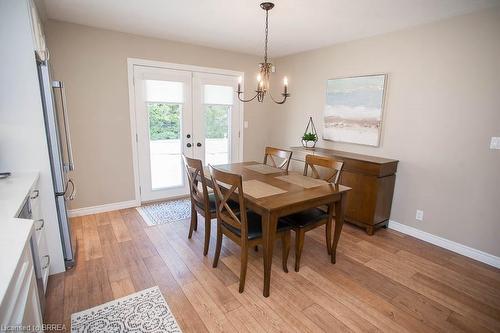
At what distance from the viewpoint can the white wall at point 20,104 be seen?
178 cm

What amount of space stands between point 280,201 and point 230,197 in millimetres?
387

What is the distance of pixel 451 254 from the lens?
2.75 metres

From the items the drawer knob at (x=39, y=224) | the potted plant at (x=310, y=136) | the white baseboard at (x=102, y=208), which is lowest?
the white baseboard at (x=102, y=208)

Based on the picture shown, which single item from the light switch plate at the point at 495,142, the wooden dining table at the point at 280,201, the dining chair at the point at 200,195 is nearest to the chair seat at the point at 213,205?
the dining chair at the point at 200,195

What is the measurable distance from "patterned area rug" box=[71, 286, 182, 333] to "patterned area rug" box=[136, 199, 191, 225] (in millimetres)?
1446

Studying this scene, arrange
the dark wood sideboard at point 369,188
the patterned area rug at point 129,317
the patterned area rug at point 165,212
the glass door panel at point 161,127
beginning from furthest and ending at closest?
the glass door panel at point 161,127, the patterned area rug at point 165,212, the dark wood sideboard at point 369,188, the patterned area rug at point 129,317

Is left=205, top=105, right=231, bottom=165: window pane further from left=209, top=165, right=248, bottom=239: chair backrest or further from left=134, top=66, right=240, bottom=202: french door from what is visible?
left=209, top=165, right=248, bottom=239: chair backrest

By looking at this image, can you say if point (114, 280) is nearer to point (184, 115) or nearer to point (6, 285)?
point (6, 285)

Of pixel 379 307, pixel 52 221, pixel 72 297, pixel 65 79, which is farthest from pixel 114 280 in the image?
pixel 65 79

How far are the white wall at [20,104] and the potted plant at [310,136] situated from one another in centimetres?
309

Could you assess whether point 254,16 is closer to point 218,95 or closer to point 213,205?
point 218,95

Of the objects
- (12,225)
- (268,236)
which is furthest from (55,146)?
(268,236)

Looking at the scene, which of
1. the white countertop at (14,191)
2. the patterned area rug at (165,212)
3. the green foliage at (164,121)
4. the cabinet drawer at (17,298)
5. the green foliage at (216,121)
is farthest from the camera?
the green foliage at (216,121)

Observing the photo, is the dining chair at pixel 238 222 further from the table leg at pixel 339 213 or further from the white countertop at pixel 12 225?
the white countertop at pixel 12 225
